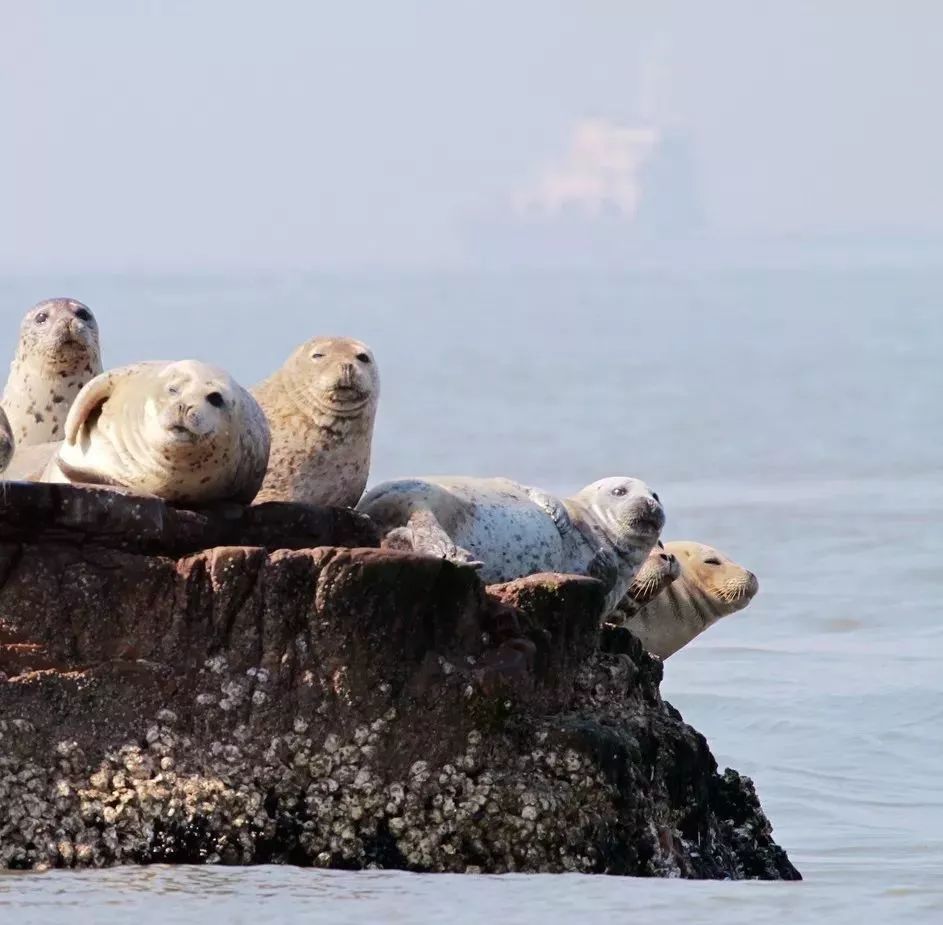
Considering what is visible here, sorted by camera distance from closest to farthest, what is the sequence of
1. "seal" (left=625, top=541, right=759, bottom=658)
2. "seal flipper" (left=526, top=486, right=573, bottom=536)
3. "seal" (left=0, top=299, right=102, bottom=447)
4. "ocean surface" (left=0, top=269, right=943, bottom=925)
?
1. "ocean surface" (left=0, top=269, right=943, bottom=925)
2. "seal flipper" (left=526, top=486, right=573, bottom=536)
3. "seal" (left=0, top=299, right=102, bottom=447)
4. "seal" (left=625, top=541, right=759, bottom=658)

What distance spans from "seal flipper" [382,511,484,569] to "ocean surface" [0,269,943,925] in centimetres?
143

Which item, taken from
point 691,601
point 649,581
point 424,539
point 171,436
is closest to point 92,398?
point 171,436

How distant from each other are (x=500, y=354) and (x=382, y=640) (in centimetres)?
5771

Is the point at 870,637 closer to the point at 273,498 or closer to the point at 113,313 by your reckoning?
the point at 273,498

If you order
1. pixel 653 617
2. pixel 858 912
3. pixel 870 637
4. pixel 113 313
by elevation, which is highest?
pixel 858 912

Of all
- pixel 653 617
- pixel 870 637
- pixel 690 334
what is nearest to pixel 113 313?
pixel 690 334

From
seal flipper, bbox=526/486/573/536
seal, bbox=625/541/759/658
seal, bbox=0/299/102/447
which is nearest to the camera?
seal flipper, bbox=526/486/573/536

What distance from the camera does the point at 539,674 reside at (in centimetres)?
802

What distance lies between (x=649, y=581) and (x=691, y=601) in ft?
4.58

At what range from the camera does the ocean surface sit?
24.4 feet

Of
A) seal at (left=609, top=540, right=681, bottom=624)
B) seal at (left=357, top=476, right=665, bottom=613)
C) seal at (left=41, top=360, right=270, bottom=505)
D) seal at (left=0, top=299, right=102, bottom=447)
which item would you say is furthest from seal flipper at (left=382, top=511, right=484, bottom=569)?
seal at (left=0, top=299, right=102, bottom=447)

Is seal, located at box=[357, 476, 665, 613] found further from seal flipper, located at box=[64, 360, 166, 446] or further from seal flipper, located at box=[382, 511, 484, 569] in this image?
seal flipper, located at box=[64, 360, 166, 446]

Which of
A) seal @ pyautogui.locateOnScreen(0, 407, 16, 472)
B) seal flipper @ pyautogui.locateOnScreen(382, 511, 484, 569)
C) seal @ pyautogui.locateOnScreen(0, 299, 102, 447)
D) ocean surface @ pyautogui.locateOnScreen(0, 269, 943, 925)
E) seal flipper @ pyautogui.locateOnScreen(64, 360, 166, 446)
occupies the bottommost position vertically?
ocean surface @ pyautogui.locateOnScreen(0, 269, 943, 925)

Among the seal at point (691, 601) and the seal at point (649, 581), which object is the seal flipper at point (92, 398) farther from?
the seal at point (691, 601)
